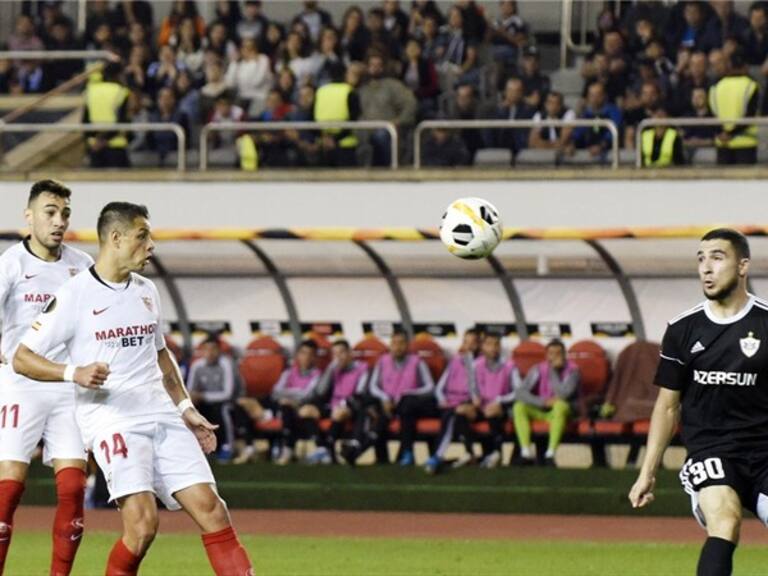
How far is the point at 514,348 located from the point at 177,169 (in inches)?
164

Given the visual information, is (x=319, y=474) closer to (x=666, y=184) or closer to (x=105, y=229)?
(x=666, y=184)

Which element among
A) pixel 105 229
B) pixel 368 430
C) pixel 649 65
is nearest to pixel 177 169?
pixel 368 430

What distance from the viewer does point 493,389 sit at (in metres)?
16.6

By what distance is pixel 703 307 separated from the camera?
7672mm

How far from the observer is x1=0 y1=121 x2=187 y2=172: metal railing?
1875 centimetres

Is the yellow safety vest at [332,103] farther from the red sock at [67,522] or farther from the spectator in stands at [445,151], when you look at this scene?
the red sock at [67,522]

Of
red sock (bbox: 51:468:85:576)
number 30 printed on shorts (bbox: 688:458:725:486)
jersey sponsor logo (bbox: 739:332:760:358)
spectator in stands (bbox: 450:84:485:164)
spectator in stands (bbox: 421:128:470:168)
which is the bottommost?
red sock (bbox: 51:468:85:576)

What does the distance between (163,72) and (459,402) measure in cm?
610

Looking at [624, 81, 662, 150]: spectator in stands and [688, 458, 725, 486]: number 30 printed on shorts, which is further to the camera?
[624, 81, 662, 150]: spectator in stands

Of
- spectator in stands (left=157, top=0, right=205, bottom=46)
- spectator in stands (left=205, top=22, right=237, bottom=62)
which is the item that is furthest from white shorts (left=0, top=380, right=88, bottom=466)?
spectator in stands (left=157, top=0, right=205, bottom=46)

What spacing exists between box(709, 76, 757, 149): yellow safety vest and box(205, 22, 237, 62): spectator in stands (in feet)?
18.7

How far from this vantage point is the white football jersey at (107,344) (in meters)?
7.78

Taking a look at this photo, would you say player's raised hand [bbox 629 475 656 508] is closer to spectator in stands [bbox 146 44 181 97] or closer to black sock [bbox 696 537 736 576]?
black sock [bbox 696 537 736 576]

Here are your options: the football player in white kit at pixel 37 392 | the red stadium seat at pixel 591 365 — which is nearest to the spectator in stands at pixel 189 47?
the red stadium seat at pixel 591 365
